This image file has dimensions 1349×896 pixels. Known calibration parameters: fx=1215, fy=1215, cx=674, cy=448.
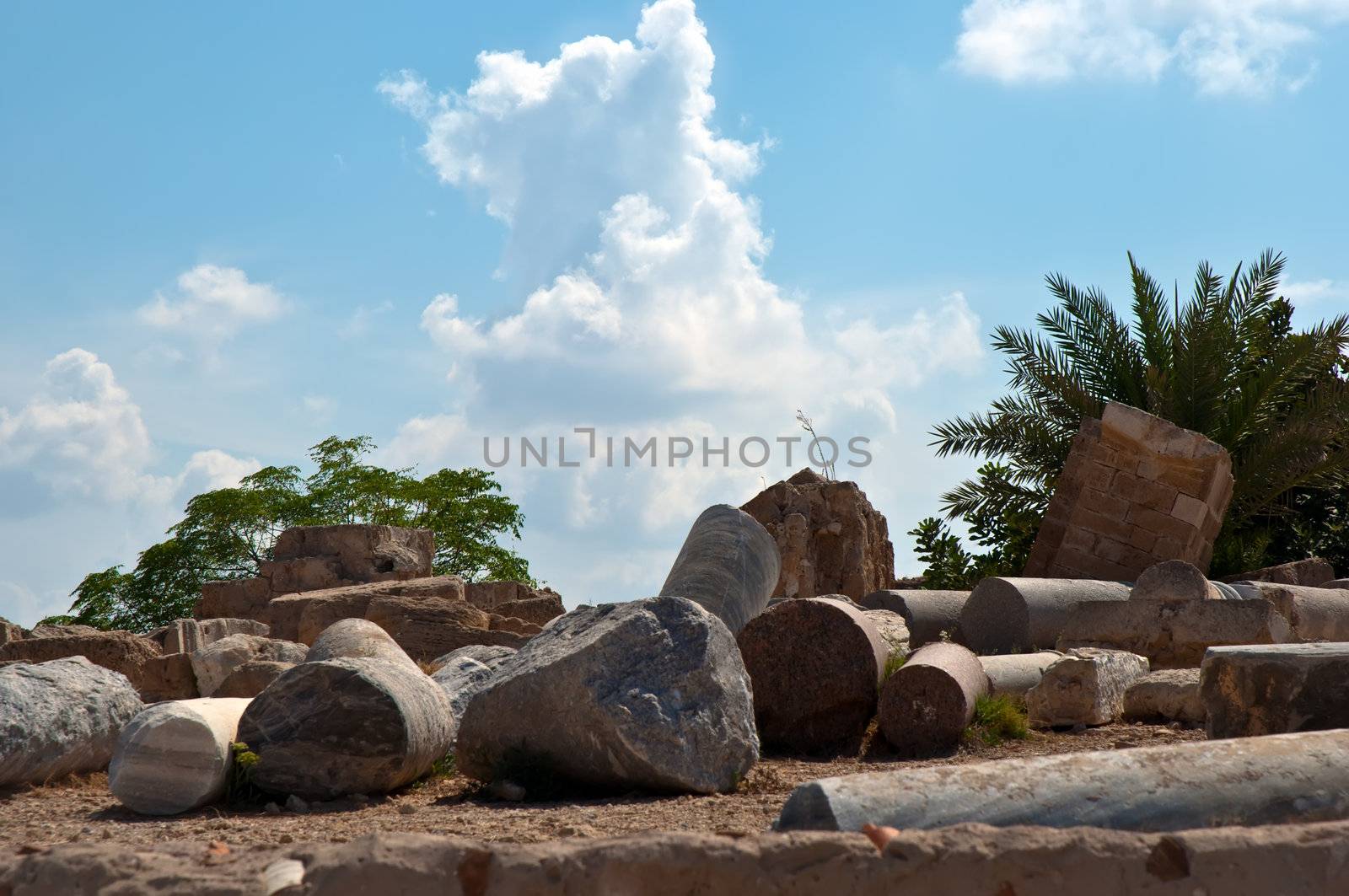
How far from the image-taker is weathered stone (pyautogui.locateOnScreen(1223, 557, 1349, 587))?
45.6ft

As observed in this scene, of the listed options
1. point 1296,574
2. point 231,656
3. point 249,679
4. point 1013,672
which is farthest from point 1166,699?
point 1296,574

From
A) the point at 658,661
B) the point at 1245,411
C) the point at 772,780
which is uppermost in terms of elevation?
the point at 1245,411

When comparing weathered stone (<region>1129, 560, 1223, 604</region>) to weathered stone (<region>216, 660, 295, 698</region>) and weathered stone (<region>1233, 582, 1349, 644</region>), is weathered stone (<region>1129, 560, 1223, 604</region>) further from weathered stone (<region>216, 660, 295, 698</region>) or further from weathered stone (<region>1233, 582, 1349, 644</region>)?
weathered stone (<region>216, 660, 295, 698</region>)

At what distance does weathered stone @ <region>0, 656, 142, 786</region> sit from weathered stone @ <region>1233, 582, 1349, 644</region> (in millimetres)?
9006

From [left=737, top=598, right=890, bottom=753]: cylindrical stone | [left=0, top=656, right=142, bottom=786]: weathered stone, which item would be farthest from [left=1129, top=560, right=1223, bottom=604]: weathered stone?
[left=0, top=656, right=142, bottom=786]: weathered stone

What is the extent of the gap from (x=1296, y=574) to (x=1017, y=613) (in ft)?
20.2

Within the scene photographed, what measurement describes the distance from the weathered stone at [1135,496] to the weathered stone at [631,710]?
874cm

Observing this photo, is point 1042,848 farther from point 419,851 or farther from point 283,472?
point 283,472

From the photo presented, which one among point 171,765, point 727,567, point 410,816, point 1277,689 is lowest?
point 410,816

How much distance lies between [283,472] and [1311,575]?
70.5 ft

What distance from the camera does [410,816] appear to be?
4.80 meters

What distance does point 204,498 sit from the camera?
86.6 feet

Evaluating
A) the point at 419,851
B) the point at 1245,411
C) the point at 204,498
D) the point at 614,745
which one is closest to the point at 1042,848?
the point at 419,851

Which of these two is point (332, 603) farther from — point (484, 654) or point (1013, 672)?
point (1013, 672)
